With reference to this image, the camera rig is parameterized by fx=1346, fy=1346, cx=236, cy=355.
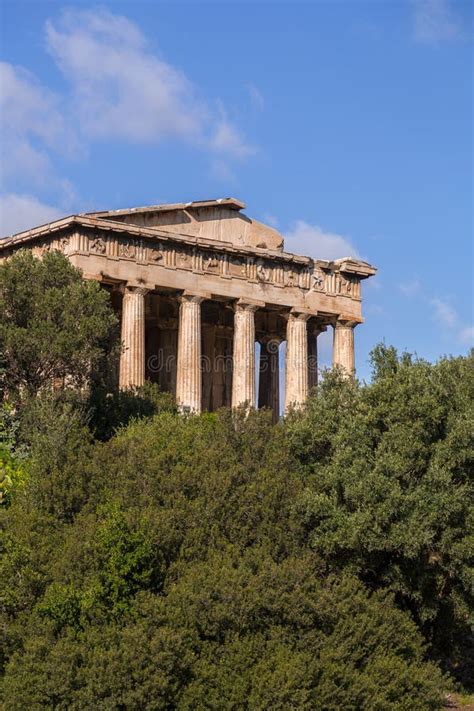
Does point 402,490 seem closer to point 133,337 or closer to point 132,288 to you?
point 133,337

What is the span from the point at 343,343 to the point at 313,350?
2.13 meters

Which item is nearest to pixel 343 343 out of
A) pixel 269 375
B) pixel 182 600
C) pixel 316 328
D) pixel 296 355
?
pixel 316 328

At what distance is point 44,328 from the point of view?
3441 cm

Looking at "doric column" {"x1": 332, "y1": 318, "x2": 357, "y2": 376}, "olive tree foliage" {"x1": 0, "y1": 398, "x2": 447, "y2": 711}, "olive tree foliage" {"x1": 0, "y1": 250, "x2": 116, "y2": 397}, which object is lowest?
"olive tree foliage" {"x1": 0, "y1": 398, "x2": 447, "y2": 711}

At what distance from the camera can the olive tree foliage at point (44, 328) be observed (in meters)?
34.3

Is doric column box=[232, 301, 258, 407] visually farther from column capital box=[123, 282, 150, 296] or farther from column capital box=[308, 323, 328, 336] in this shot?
column capital box=[308, 323, 328, 336]

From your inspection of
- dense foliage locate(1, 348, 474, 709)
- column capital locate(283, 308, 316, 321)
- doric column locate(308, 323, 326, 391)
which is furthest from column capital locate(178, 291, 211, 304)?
dense foliage locate(1, 348, 474, 709)

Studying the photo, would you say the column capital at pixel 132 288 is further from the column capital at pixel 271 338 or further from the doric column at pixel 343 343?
the column capital at pixel 271 338

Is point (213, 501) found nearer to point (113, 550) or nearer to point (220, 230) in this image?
point (113, 550)

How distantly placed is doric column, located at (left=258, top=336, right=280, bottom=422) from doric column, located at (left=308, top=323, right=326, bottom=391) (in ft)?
4.70

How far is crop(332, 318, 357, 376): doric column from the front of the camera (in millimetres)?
49188

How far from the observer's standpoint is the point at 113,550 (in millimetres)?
25281

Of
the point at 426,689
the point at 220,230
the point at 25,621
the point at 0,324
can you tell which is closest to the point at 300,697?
the point at 426,689

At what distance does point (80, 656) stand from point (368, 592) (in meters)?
6.40
